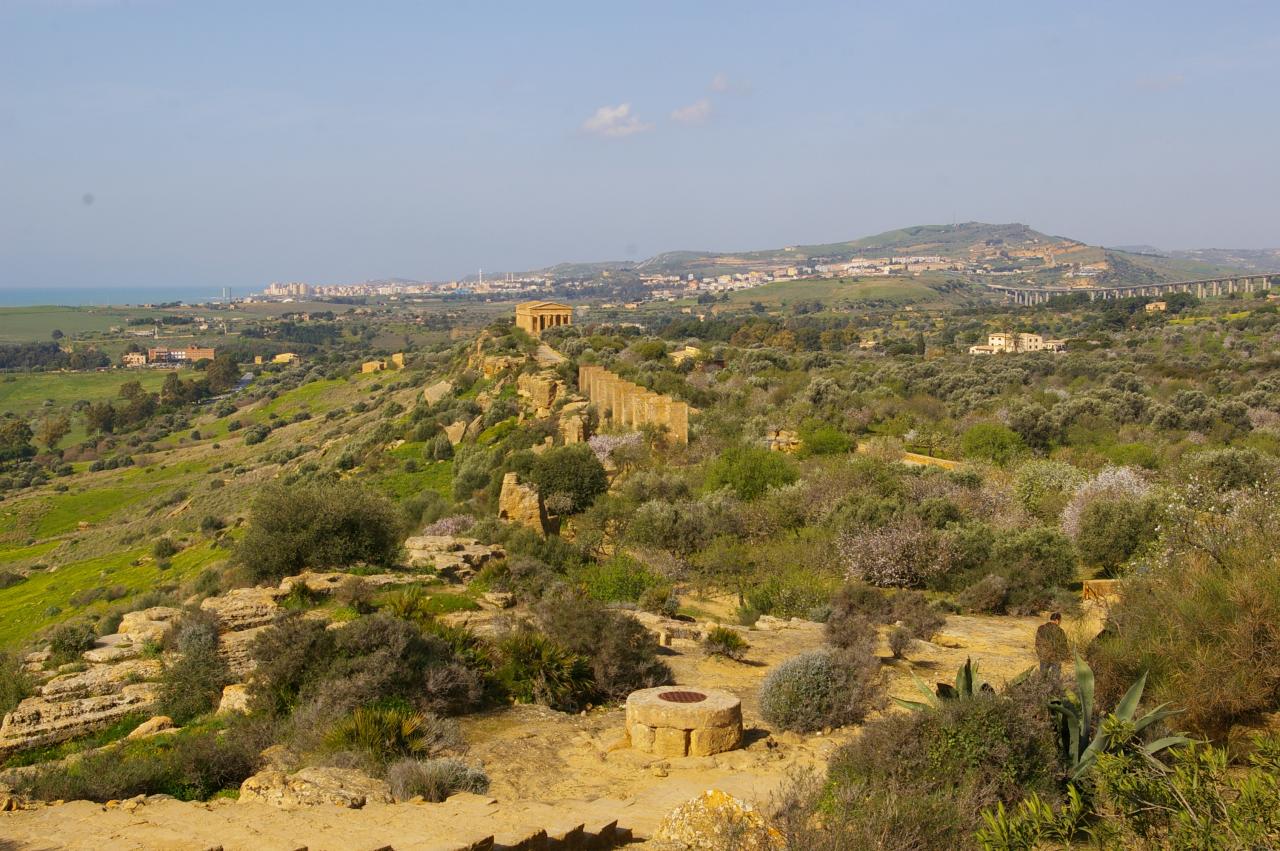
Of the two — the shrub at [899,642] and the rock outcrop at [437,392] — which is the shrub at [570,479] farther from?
the rock outcrop at [437,392]

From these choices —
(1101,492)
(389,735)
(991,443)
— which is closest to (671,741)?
(389,735)

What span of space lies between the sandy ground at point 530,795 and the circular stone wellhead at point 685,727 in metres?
0.15

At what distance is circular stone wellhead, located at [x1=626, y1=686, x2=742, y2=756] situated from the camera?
8789 mm

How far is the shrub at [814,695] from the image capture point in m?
9.55

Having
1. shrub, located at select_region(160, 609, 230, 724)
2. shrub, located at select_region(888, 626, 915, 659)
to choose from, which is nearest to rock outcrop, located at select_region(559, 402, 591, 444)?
shrub, located at select_region(888, 626, 915, 659)

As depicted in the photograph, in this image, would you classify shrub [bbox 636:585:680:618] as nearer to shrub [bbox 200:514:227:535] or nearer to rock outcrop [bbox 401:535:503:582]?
rock outcrop [bbox 401:535:503:582]

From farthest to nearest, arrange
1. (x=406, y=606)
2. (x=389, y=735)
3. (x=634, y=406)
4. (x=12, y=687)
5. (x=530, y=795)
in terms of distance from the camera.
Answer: (x=634, y=406), (x=406, y=606), (x=12, y=687), (x=389, y=735), (x=530, y=795)

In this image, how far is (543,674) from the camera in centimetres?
1046

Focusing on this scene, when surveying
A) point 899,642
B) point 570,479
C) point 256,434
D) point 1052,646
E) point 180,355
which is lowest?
point 256,434

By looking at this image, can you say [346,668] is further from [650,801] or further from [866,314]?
[866,314]

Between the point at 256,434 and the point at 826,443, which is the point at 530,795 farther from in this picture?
the point at 256,434

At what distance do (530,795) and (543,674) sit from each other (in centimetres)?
262

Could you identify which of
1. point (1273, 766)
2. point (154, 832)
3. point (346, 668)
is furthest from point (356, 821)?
point (1273, 766)

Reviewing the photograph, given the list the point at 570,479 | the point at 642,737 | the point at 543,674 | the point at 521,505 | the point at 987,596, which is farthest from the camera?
the point at 570,479
